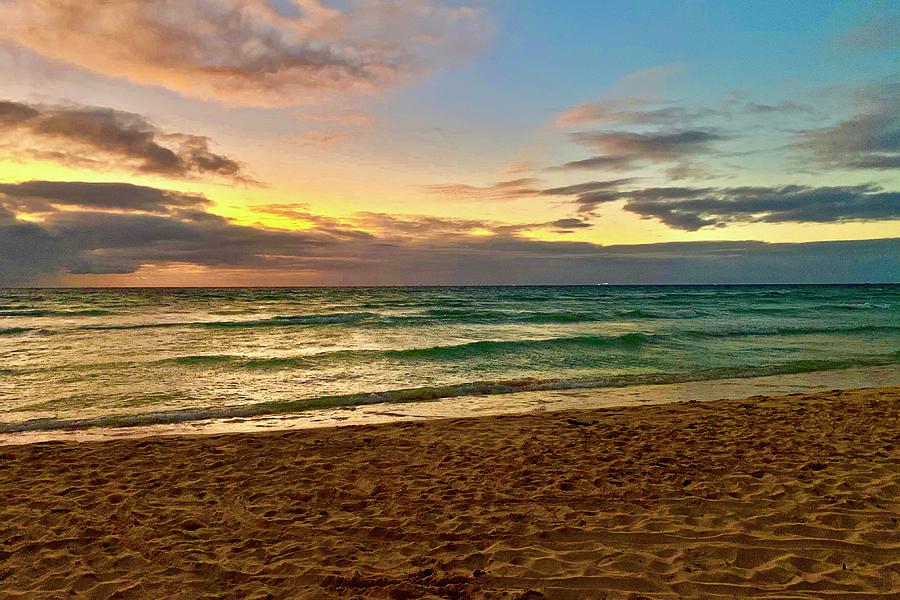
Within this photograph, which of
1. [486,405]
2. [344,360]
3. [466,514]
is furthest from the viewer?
[344,360]

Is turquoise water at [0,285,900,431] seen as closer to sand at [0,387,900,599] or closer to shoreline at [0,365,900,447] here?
shoreline at [0,365,900,447]

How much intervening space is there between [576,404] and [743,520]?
660 centimetres

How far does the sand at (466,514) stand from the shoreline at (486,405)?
3.92 feet

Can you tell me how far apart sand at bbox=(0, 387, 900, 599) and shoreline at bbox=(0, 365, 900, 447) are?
1.19 metres

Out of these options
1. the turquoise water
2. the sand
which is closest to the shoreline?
the turquoise water

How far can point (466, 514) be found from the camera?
18.3 feet

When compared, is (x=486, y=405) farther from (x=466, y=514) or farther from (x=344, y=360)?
(x=344, y=360)

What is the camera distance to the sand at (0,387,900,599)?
430 centimetres

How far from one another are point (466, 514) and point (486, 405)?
6.40 m

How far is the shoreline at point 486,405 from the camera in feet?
32.4

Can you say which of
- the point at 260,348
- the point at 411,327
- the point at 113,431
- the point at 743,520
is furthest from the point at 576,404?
the point at 411,327

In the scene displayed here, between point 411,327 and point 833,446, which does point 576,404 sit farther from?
point 411,327

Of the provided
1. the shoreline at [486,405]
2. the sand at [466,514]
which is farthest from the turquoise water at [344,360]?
the sand at [466,514]

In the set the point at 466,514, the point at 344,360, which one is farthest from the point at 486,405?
the point at 344,360
